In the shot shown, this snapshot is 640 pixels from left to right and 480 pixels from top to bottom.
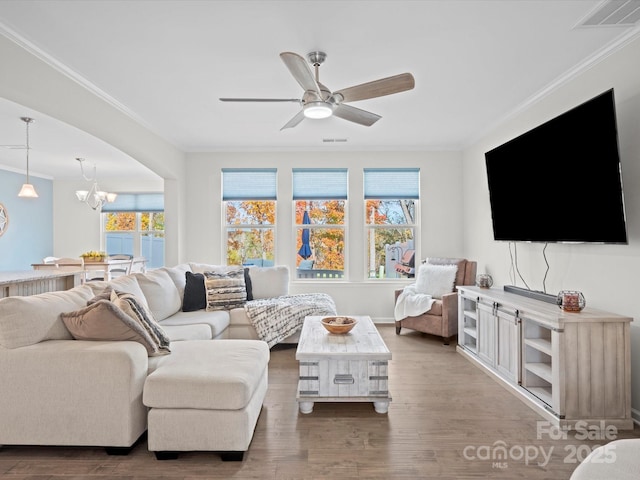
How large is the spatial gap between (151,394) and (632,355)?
10.2ft

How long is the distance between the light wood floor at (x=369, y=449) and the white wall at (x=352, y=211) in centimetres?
270

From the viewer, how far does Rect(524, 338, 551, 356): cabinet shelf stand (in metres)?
2.87

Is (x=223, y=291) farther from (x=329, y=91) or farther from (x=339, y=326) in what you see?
(x=329, y=91)

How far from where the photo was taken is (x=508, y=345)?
10.9 ft

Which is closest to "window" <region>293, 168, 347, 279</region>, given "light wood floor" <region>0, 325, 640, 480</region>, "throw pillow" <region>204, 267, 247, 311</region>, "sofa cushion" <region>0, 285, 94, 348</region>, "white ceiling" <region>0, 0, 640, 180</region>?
"throw pillow" <region>204, 267, 247, 311</region>

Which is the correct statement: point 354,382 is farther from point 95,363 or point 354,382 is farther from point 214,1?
point 214,1

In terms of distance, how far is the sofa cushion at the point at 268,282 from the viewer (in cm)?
512

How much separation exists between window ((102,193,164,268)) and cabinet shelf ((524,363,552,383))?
7.41 m

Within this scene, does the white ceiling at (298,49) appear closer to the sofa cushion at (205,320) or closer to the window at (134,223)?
the sofa cushion at (205,320)

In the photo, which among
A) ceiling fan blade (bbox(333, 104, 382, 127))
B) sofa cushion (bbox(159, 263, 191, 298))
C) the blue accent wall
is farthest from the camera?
the blue accent wall

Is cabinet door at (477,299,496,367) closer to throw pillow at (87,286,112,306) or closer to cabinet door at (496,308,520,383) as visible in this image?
cabinet door at (496,308,520,383)

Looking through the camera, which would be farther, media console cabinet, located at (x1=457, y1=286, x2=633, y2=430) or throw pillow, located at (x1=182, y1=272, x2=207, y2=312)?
throw pillow, located at (x1=182, y1=272, x2=207, y2=312)

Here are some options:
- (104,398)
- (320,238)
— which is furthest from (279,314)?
(104,398)

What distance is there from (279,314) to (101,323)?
2249mm
